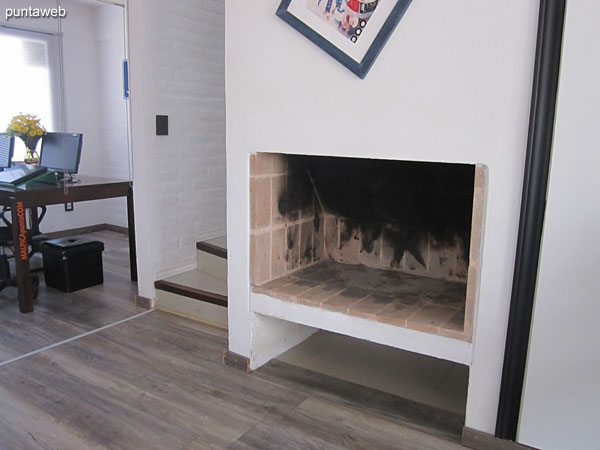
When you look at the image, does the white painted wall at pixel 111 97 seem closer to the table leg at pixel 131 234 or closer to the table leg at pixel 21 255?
the table leg at pixel 131 234

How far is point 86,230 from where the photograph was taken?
5.30 metres

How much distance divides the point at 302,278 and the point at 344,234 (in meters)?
0.40

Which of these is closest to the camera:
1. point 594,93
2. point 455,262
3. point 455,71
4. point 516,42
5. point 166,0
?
point 594,93

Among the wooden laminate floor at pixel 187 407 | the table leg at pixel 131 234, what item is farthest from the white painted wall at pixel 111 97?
the wooden laminate floor at pixel 187 407

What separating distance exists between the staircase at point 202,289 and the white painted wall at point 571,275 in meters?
1.74

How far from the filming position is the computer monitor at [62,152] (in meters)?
3.58

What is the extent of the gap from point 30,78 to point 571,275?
4782mm

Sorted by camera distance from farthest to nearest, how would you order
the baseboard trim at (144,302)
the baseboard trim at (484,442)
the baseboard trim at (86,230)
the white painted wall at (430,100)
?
1. the baseboard trim at (86,230)
2. the baseboard trim at (144,302)
3. the baseboard trim at (484,442)
4. the white painted wall at (430,100)

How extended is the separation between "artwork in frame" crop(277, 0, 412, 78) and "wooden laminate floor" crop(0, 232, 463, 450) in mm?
1324

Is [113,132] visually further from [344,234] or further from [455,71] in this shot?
[455,71]

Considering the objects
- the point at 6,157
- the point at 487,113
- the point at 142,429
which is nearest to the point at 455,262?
the point at 487,113

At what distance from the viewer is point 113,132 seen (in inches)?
202

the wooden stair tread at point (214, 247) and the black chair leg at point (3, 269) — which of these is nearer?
the wooden stair tread at point (214, 247)

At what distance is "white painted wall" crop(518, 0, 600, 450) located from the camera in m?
1.47
